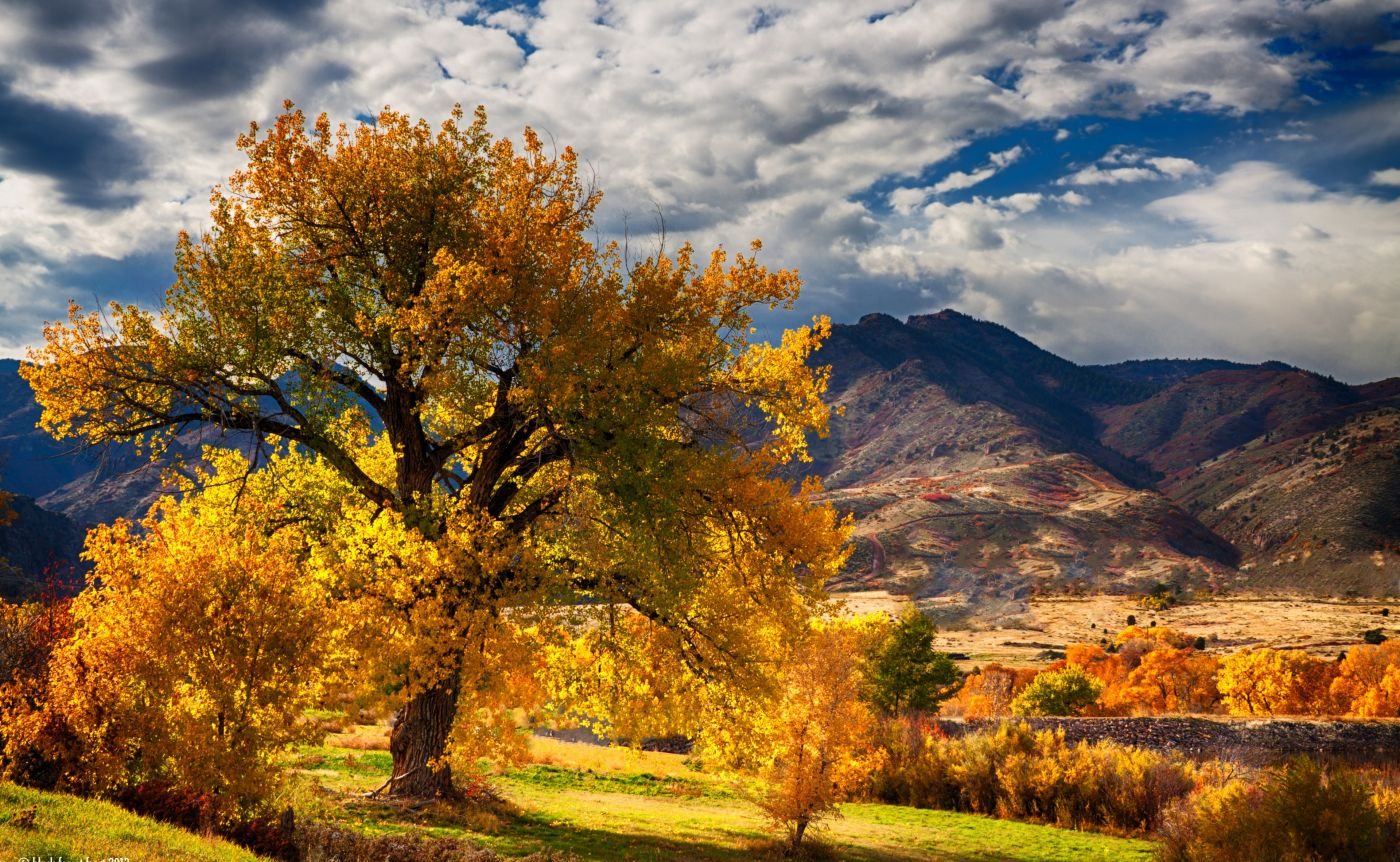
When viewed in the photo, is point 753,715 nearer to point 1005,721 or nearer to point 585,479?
point 585,479

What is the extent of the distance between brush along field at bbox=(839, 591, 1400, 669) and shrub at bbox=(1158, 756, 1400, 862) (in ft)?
281

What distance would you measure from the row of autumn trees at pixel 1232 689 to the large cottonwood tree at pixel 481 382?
133 feet

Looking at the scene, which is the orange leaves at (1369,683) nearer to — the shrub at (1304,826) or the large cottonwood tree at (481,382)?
the shrub at (1304,826)

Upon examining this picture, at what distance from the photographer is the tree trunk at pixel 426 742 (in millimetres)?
20062

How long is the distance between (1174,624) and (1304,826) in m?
130

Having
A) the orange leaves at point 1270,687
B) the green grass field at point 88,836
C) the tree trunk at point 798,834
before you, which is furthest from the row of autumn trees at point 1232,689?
the green grass field at point 88,836

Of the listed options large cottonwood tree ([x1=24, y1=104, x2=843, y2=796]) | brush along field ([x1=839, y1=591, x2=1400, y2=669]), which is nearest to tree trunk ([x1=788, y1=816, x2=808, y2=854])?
large cottonwood tree ([x1=24, y1=104, x2=843, y2=796])

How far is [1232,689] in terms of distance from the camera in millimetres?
55562

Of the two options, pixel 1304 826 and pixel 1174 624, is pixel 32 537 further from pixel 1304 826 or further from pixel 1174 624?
pixel 1304 826

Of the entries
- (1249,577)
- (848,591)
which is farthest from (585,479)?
(1249,577)

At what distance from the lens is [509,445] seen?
20969 mm

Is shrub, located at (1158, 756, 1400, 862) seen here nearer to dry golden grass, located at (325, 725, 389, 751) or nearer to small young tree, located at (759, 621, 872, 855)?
small young tree, located at (759, 621, 872, 855)

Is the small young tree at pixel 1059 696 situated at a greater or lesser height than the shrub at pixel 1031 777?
lesser

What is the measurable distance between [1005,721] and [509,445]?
2581cm
